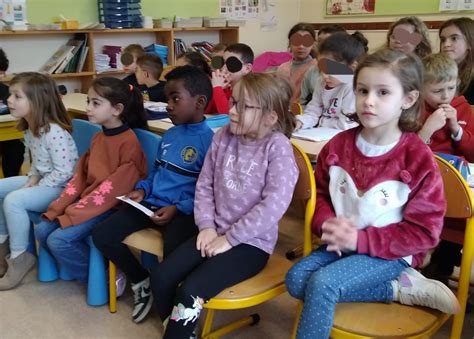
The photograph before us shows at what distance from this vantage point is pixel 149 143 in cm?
205

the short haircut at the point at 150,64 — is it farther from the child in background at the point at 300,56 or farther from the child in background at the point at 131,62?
the child in background at the point at 300,56

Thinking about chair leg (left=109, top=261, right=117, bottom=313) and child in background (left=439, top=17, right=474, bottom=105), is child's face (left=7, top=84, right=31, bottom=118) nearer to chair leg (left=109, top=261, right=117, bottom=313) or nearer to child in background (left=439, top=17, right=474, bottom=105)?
chair leg (left=109, top=261, right=117, bottom=313)

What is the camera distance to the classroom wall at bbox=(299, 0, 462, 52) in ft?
16.0

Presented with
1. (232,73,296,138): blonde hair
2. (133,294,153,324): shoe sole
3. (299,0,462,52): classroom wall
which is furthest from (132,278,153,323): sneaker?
(299,0,462,52): classroom wall

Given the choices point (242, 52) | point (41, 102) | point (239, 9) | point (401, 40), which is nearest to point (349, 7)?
point (239, 9)

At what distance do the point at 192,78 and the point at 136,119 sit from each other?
16.0 inches

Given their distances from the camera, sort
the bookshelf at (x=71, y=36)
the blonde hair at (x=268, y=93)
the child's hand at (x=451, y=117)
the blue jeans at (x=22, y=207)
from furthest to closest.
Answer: the bookshelf at (x=71, y=36) → the blue jeans at (x=22, y=207) → the child's hand at (x=451, y=117) → the blonde hair at (x=268, y=93)

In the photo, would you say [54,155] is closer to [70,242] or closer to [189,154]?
[70,242]

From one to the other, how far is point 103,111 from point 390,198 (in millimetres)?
1277

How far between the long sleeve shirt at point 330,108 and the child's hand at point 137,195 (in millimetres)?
847

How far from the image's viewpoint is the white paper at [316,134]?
82.4 inches

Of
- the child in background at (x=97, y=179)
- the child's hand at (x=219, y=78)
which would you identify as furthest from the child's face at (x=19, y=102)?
the child's hand at (x=219, y=78)

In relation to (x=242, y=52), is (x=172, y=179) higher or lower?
lower

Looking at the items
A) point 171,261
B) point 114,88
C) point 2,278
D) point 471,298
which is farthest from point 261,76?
point 2,278
